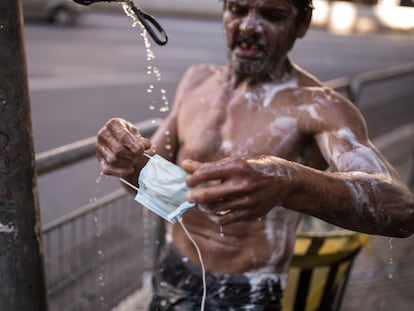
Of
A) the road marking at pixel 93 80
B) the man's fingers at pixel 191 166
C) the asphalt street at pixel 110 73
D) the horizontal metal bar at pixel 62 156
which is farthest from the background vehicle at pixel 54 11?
the man's fingers at pixel 191 166

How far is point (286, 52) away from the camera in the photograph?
1877 mm

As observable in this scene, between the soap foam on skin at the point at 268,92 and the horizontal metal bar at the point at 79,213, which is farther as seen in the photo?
the horizontal metal bar at the point at 79,213

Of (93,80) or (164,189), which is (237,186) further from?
(93,80)

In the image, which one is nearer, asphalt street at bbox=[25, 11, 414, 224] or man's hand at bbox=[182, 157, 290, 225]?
man's hand at bbox=[182, 157, 290, 225]

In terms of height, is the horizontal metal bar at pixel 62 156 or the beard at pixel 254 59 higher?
the beard at pixel 254 59

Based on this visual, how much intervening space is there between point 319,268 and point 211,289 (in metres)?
0.95

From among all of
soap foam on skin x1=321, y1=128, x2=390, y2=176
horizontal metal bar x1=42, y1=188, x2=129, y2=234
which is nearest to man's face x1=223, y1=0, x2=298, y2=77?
soap foam on skin x1=321, y1=128, x2=390, y2=176

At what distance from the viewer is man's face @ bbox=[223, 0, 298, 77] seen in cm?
175

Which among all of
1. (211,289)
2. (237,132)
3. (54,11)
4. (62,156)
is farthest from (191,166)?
(54,11)

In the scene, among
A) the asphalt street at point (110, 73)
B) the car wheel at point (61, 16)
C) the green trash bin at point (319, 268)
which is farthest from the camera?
the car wheel at point (61, 16)

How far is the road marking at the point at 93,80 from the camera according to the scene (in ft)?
26.9

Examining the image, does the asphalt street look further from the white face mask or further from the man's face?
the white face mask

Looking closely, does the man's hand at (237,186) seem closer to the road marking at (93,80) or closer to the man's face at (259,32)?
the man's face at (259,32)

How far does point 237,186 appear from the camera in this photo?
110 cm
